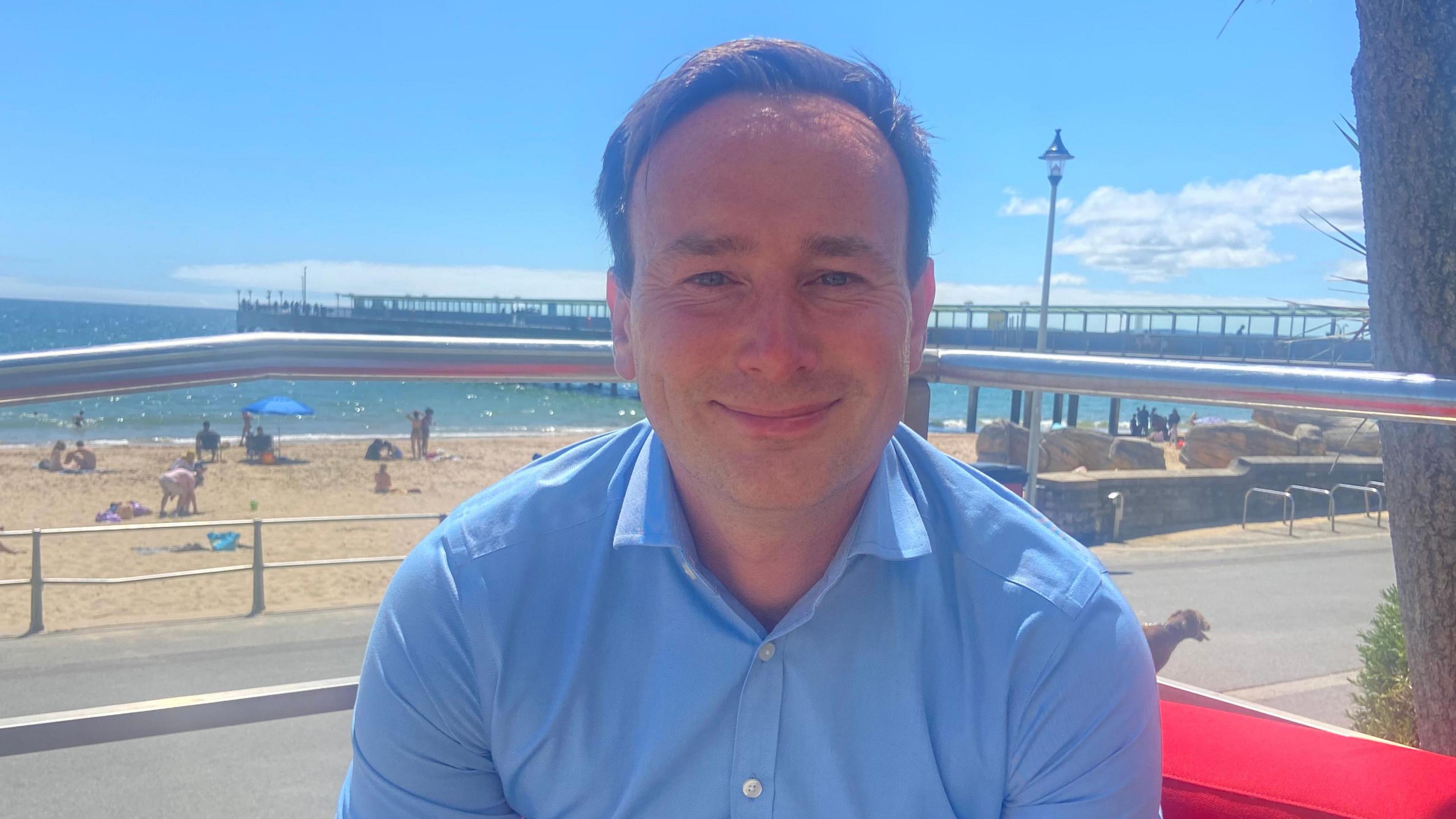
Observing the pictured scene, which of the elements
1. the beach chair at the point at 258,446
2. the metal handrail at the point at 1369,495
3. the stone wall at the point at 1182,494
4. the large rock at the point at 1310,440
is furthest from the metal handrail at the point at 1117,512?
the beach chair at the point at 258,446

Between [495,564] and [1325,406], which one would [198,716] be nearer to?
[495,564]

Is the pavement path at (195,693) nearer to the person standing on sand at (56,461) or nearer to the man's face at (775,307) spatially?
the man's face at (775,307)

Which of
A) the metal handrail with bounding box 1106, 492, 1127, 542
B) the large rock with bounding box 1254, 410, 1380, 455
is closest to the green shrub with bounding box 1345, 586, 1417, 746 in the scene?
the large rock with bounding box 1254, 410, 1380, 455

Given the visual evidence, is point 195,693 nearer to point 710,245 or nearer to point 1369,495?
point 710,245

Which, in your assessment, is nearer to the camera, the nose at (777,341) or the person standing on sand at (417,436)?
the nose at (777,341)

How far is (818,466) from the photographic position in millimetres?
1317

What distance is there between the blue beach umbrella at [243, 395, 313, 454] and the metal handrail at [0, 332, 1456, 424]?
31.0 m

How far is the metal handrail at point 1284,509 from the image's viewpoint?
29.5 ft

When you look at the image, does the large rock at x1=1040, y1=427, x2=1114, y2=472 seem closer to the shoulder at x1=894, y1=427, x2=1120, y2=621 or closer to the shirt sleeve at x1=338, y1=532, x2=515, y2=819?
the shoulder at x1=894, y1=427, x2=1120, y2=621

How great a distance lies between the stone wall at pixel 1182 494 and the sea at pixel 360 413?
9682 mm

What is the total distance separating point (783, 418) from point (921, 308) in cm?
34

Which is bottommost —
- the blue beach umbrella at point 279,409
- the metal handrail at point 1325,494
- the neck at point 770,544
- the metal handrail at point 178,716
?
the blue beach umbrella at point 279,409

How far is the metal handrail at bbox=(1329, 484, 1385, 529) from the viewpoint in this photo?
7176 mm

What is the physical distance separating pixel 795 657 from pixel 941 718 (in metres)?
0.18
